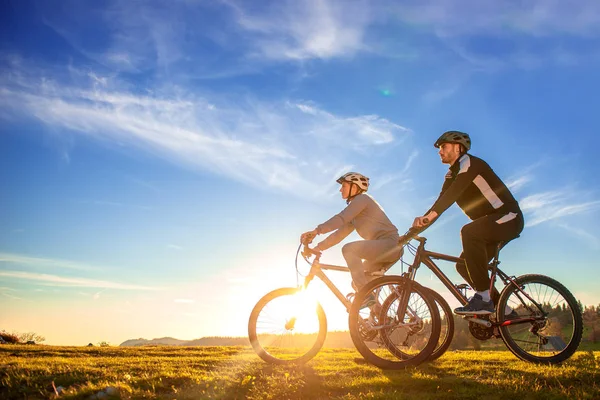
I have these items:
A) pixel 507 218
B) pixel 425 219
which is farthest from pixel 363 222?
pixel 507 218

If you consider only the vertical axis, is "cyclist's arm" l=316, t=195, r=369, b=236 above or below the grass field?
above

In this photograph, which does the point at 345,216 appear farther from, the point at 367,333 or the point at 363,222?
the point at 367,333

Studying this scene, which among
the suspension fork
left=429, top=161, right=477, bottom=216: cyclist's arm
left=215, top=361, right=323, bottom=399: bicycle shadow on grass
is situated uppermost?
left=429, top=161, right=477, bottom=216: cyclist's arm

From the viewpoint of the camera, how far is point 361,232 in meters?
10.1

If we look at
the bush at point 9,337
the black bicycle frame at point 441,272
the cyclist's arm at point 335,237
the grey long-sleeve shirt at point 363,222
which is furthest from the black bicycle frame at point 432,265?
the bush at point 9,337

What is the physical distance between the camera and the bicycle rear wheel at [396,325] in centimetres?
870

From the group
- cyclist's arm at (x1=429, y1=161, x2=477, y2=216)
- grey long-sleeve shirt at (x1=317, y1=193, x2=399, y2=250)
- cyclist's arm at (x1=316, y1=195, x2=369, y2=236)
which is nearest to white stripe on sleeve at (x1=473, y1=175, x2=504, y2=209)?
cyclist's arm at (x1=429, y1=161, x2=477, y2=216)

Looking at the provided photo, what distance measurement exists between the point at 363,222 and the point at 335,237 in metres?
0.75

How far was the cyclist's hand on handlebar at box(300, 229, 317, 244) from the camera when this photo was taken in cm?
980

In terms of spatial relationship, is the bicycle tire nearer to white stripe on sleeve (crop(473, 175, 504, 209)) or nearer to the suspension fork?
the suspension fork

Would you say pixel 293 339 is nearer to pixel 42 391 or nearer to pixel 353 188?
pixel 353 188

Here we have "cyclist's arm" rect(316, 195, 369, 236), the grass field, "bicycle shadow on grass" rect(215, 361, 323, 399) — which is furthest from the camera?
"cyclist's arm" rect(316, 195, 369, 236)

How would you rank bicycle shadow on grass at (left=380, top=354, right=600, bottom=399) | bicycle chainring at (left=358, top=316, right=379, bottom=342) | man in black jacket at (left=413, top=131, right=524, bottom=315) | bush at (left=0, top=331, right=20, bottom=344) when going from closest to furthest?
bicycle shadow on grass at (left=380, top=354, right=600, bottom=399) → man in black jacket at (left=413, top=131, right=524, bottom=315) → bicycle chainring at (left=358, top=316, right=379, bottom=342) → bush at (left=0, top=331, right=20, bottom=344)

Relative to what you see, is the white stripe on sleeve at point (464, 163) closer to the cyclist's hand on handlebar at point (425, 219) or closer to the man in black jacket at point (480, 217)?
the man in black jacket at point (480, 217)
